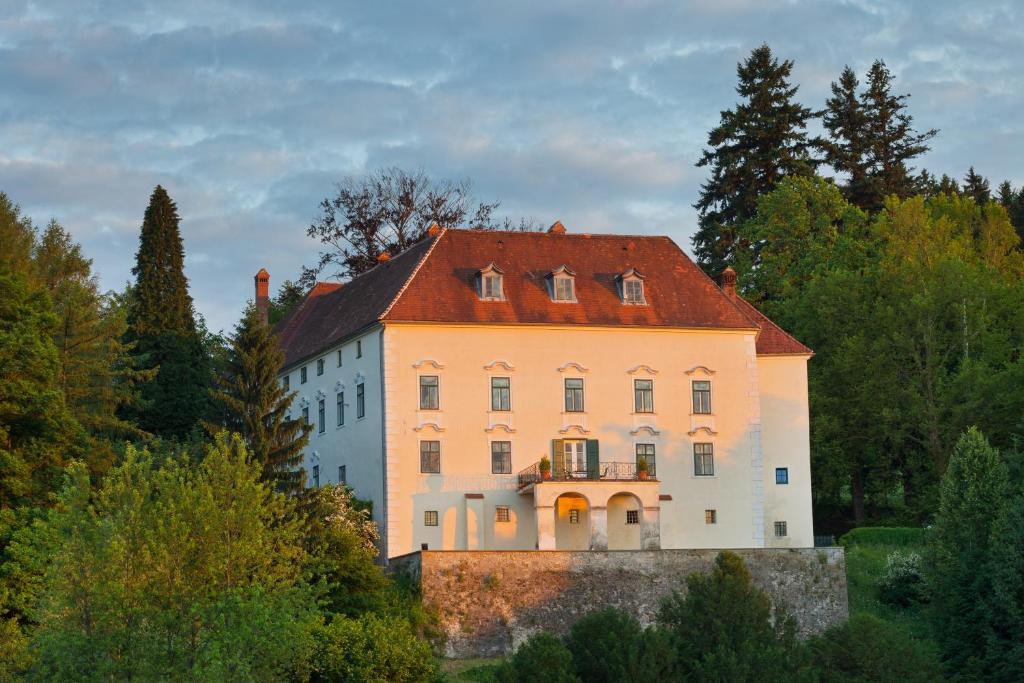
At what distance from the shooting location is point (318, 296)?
68.3 m

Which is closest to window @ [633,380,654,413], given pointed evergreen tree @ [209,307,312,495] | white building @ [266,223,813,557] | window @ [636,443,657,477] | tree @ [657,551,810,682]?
white building @ [266,223,813,557]

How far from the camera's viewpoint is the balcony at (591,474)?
54844 mm

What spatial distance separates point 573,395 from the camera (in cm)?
5675

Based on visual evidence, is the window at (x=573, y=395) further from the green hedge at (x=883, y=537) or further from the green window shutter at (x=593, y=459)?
the green hedge at (x=883, y=537)

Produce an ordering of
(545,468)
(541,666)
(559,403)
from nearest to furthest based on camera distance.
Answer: (541,666) < (545,468) < (559,403)

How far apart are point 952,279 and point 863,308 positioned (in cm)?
344

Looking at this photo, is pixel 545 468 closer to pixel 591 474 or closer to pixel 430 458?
pixel 591 474

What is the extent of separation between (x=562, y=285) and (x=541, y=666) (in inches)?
797

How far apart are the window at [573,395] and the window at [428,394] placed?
4.26m

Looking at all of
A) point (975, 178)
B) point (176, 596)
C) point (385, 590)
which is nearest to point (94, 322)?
point (385, 590)

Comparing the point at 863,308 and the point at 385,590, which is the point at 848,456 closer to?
the point at 863,308

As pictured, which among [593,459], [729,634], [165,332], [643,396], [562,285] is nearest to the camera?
[729,634]

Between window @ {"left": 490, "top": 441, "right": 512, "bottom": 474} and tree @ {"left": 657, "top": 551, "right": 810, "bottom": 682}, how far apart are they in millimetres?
9709

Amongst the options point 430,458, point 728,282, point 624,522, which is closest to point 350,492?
point 430,458
